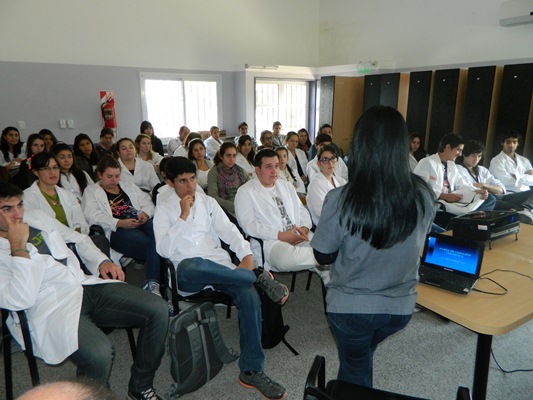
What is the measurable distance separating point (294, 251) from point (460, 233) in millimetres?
1126

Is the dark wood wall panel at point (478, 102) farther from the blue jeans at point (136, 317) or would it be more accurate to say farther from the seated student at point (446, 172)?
the blue jeans at point (136, 317)

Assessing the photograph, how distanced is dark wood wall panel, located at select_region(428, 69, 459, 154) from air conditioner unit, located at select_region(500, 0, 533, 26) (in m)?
1.00

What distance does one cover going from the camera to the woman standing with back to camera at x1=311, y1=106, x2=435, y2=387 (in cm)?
126

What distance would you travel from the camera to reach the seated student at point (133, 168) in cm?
404

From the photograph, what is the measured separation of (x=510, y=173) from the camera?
15.9ft

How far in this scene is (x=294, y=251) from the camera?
2.71m

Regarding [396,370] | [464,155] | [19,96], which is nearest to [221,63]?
[19,96]

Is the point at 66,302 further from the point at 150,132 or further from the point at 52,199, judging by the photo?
the point at 150,132

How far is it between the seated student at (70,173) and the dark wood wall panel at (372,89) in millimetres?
6133

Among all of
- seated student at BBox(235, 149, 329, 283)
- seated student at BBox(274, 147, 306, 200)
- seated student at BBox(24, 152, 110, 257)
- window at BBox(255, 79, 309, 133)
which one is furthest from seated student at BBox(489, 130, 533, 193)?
window at BBox(255, 79, 309, 133)

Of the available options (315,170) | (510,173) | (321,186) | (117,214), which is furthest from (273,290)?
(510,173)

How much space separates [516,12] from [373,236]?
6468mm

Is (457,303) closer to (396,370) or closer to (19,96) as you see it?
(396,370)

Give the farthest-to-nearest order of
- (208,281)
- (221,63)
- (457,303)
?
(221,63), (208,281), (457,303)
